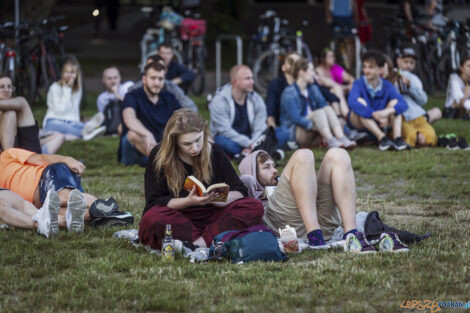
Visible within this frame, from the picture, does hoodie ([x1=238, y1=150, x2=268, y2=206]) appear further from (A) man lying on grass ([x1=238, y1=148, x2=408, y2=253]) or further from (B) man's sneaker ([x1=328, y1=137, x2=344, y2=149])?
(B) man's sneaker ([x1=328, y1=137, x2=344, y2=149])

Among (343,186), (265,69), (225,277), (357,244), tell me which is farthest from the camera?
(265,69)

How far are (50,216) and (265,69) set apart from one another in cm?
1051

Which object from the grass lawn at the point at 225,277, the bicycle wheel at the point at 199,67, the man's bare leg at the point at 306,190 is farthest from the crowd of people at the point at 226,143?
the bicycle wheel at the point at 199,67

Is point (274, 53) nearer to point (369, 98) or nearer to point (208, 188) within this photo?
point (369, 98)

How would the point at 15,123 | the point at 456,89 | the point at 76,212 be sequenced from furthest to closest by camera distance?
1. the point at 456,89
2. the point at 15,123
3. the point at 76,212

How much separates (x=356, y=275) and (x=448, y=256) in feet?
2.58

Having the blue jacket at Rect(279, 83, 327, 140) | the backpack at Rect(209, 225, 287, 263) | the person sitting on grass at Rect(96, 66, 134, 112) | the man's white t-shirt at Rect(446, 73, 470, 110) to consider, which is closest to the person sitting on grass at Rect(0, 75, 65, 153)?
the backpack at Rect(209, 225, 287, 263)

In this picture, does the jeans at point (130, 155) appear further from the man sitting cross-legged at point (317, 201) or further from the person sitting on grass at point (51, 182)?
the man sitting cross-legged at point (317, 201)

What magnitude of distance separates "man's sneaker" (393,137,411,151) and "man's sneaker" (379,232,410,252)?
5380mm

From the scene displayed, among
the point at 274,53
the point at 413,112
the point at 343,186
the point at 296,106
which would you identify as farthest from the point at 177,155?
the point at 274,53

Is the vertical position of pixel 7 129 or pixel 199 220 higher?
pixel 7 129

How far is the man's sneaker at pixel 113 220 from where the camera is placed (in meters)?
6.71

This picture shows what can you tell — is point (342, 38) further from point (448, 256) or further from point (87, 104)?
point (448, 256)

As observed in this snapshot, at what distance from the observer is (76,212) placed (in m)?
6.31
